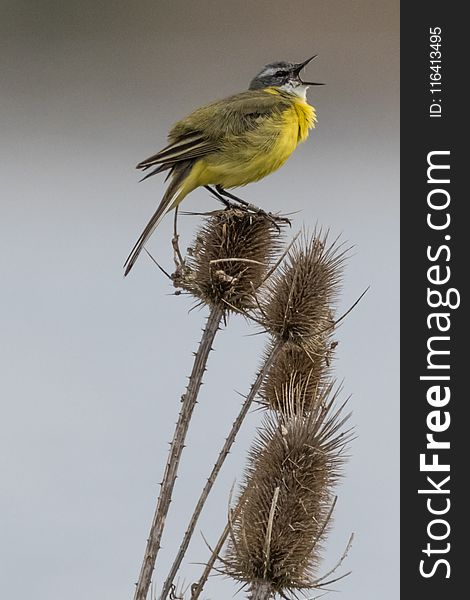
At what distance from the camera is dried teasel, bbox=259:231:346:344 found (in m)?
2.74

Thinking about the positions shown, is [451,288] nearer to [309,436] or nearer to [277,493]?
[309,436]

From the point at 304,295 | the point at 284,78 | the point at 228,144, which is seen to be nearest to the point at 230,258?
the point at 304,295

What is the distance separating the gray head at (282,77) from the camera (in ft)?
13.3

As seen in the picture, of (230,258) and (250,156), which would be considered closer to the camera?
(230,258)

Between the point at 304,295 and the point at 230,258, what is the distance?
0.20 m

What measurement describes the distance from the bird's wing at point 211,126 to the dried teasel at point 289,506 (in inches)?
33.6

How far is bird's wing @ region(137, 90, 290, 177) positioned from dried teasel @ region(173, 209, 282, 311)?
31 centimetres

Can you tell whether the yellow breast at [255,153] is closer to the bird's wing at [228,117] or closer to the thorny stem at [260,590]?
the bird's wing at [228,117]

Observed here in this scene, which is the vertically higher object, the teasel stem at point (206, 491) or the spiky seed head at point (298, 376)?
the spiky seed head at point (298, 376)

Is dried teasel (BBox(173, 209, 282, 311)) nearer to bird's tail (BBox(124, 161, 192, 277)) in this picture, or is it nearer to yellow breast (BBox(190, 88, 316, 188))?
bird's tail (BBox(124, 161, 192, 277))

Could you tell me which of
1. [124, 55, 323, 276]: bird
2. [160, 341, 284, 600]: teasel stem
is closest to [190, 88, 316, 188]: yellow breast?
[124, 55, 323, 276]: bird

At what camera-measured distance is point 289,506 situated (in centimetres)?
261

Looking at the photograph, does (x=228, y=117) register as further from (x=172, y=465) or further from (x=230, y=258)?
(x=172, y=465)

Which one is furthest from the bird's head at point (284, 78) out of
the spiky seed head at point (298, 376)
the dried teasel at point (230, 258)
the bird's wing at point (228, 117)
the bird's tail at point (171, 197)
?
the spiky seed head at point (298, 376)
